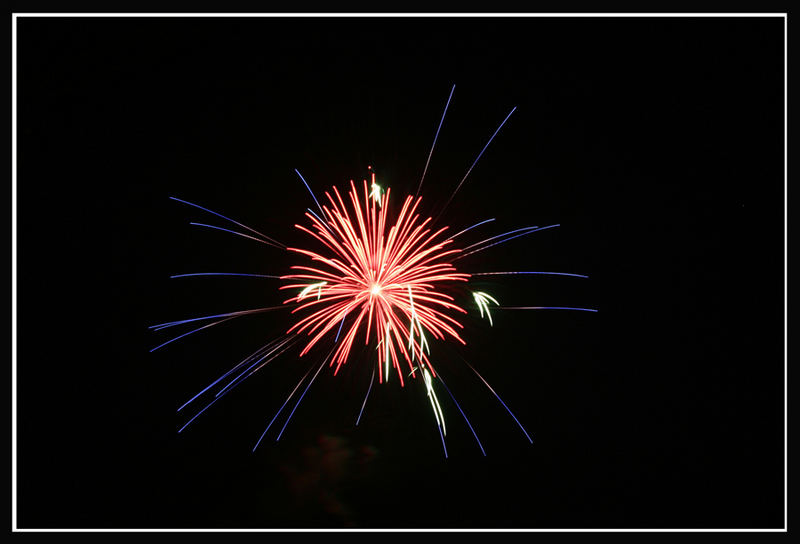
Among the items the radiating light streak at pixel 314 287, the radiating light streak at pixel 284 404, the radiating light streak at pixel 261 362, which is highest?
the radiating light streak at pixel 314 287

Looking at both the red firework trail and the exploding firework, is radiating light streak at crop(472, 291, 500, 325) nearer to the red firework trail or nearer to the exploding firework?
the exploding firework

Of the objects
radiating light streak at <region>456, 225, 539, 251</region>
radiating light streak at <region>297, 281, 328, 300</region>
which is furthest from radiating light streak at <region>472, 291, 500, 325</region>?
radiating light streak at <region>297, 281, 328, 300</region>

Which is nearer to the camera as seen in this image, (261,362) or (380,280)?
(380,280)

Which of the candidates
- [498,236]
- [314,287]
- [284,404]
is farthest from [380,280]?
[284,404]

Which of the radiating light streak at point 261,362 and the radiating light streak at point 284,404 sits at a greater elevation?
the radiating light streak at point 261,362

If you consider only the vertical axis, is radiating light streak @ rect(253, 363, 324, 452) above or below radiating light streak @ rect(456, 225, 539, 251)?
below

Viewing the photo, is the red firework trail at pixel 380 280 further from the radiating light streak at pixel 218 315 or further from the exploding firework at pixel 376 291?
the radiating light streak at pixel 218 315

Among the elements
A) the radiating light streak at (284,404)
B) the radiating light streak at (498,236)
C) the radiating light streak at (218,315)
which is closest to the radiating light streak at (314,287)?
the radiating light streak at (218,315)

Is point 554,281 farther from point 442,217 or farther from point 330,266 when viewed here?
point 330,266

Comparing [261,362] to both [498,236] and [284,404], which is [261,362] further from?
[498,236]
